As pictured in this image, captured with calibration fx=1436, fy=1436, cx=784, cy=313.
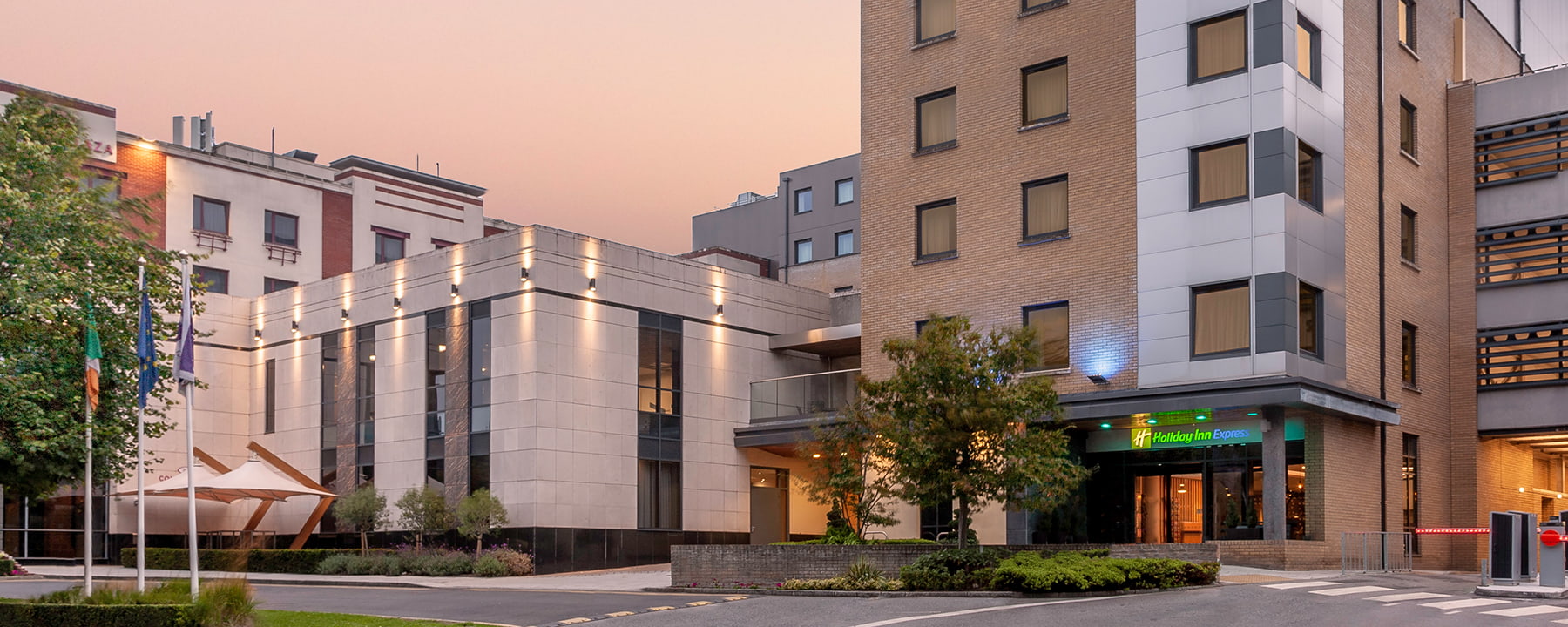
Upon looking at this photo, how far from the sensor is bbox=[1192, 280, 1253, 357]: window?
102 ft

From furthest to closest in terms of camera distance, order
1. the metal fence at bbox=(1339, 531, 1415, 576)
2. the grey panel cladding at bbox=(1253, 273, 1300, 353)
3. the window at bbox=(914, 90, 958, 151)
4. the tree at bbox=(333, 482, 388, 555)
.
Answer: the tree at bbox=(333, 482, 388, 555), the window at bbox=(914, 90, 958, 151), the metal fence at bbox=(1339, 531, 1415, 576), the grey panel cladding at bbox=(1253, 273, 1300, 353)

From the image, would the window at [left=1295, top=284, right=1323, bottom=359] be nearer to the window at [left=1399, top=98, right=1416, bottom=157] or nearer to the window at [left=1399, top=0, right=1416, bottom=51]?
the window at [left=1399, top=98, right=1416, bottom=157]

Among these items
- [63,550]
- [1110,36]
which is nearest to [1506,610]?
[1110,36]

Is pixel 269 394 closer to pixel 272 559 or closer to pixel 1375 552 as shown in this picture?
pixel 272 559

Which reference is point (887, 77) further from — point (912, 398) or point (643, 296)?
point (912, 398)

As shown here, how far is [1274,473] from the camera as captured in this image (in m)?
30.6

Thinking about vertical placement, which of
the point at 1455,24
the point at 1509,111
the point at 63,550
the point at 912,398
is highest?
the point at 1455,24

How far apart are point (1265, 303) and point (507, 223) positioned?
157ft

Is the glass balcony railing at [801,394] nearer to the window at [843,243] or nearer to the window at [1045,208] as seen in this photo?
the window at [1045,208]

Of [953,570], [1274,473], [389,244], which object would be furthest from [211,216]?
[1274,473]

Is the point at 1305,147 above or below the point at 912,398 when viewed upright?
above

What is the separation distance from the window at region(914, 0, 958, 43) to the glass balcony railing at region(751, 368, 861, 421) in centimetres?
944

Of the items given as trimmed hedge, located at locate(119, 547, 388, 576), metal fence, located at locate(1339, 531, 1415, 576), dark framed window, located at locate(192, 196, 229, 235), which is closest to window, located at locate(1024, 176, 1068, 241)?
metal fence, located at locate(1339, 531, 1415, 576)

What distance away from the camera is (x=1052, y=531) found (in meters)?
34.3
